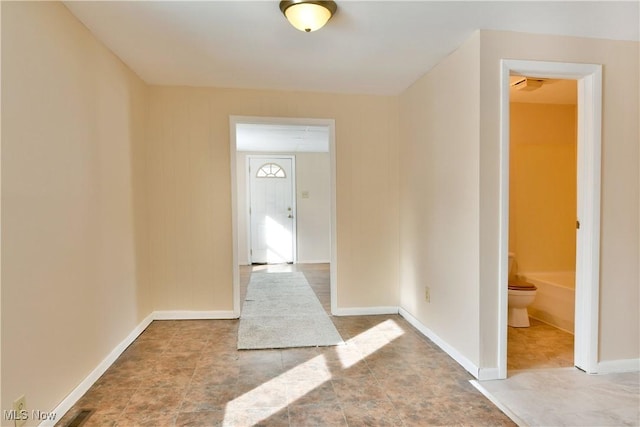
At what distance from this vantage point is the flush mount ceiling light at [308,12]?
6.40 ft

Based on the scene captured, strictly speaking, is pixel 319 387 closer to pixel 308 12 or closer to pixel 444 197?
pixel 444 197

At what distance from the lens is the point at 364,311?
12.5 feet

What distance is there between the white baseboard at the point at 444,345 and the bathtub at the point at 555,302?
4.29 ft

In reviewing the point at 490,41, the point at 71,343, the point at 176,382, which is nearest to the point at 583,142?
the point at 490,41

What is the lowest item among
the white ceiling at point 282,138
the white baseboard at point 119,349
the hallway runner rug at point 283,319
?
the hallway runner rug at point 283,319

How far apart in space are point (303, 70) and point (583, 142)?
2.19m

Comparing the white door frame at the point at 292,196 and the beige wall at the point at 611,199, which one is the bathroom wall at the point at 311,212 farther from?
the beige wall at the point at 611,199

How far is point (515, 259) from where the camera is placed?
4.07 m

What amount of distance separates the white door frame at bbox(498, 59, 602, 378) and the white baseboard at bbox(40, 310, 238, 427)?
256cm

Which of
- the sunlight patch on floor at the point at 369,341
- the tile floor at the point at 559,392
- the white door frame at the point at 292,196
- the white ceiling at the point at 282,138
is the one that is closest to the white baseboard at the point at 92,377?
the sunlight patch on floor at the point at 369,341

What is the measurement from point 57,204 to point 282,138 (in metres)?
3.93

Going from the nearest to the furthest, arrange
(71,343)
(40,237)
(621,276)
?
(40,237) < (71,343) < (621,276)

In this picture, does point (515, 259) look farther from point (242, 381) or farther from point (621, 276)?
point (242, 381)

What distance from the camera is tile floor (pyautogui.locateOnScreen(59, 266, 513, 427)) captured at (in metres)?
1.95
